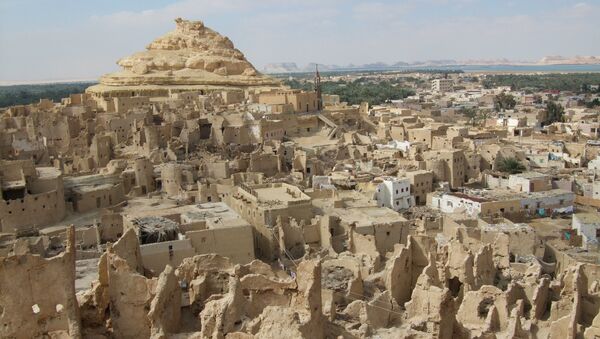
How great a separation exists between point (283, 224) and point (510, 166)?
18.1m

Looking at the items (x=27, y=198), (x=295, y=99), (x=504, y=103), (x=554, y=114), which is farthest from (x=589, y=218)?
(x=504, y=103)

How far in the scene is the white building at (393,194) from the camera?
28.5 m

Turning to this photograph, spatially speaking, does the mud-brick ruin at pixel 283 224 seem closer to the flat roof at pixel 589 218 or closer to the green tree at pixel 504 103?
the flat roof at pixel 589 218

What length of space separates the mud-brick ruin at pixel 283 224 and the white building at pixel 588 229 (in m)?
0.06

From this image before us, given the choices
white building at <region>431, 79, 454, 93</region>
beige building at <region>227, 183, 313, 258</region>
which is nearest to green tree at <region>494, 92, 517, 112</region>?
white building at <region>431, 79, 454, 93</region>

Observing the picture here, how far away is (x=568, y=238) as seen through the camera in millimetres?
24953

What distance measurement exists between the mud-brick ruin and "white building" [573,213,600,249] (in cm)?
6

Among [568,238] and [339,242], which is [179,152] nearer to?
[339,242]

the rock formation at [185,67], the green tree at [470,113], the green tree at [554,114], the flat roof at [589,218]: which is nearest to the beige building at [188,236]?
the flat roof at [589,218]

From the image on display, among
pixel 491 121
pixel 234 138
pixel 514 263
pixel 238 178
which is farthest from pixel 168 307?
pixel 491 121

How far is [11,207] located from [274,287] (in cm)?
1282

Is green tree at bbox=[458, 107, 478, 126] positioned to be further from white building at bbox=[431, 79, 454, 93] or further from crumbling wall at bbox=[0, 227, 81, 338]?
crumbling wall at bbox=[0, 227, 81, 338]

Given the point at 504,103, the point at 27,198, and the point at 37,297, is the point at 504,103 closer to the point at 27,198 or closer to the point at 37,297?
the point at 27,198

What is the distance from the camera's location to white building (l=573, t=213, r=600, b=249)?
24.4 m
